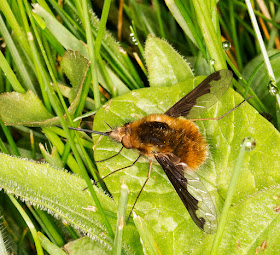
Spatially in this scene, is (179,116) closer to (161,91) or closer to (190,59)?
(161,91)

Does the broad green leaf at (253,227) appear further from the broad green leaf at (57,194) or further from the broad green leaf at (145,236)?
the broad green leaf at (57,194)

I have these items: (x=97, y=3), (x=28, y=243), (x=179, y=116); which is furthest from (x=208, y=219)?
(x=97, y=3)

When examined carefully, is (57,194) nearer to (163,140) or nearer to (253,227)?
(163,140)

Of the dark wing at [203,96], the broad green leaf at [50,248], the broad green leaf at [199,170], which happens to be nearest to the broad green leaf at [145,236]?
the broad green leaf at [199,170]

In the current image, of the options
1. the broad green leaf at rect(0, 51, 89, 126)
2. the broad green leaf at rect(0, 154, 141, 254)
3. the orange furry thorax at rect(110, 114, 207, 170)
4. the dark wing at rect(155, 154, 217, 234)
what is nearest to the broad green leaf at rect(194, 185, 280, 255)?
the dark wing at rect(155, 154, 217, 234)

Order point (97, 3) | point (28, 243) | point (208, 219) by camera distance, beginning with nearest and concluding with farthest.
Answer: point (208, 219), point (28, 243), point (97, 3)
